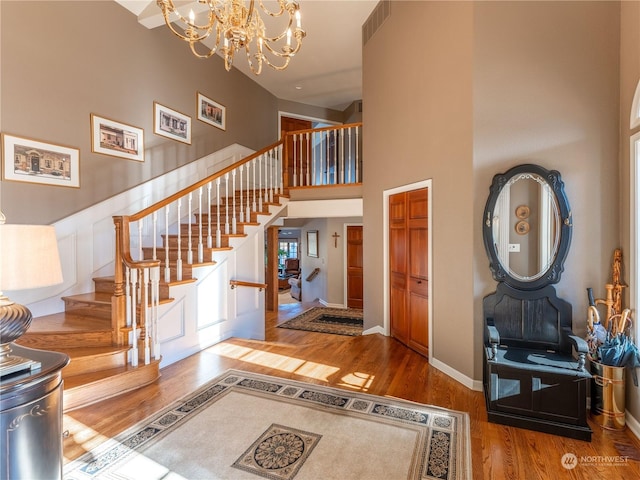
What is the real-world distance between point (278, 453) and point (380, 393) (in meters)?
1.08

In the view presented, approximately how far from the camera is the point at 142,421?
2354 millimetres

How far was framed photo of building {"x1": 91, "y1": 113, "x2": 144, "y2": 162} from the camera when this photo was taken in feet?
12.4

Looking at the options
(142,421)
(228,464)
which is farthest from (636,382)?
(142,421)

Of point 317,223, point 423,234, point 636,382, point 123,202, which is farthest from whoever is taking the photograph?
point 317,223

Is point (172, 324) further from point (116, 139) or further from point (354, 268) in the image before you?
point (354, 268)

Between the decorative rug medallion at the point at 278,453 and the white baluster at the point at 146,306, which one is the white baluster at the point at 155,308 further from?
the decorative rug medallion at the point at 278,453

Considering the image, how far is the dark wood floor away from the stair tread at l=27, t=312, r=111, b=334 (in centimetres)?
76

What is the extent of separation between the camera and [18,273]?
4.58ft

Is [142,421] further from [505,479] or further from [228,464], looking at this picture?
[505,479]

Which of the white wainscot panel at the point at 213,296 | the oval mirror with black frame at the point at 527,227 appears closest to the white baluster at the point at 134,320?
the white wainscot panel at the point at 213,296

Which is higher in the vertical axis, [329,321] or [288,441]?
[288,441]

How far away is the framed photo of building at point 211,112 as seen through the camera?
5301mm

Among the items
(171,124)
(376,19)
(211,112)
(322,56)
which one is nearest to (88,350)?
(171,124)

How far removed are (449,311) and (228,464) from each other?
2.28 m
